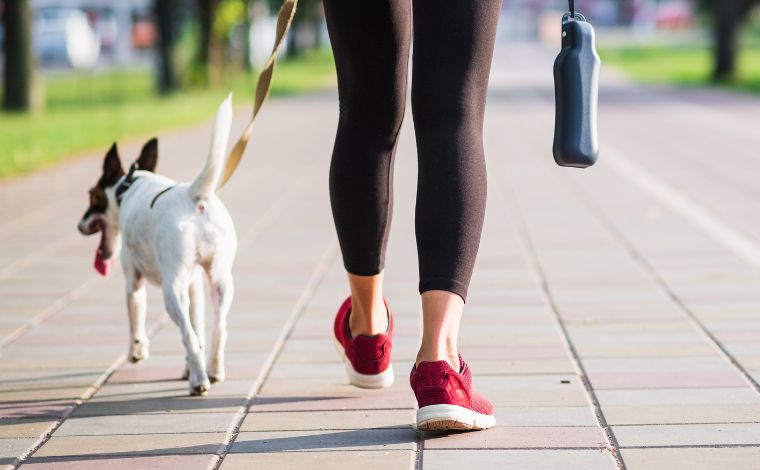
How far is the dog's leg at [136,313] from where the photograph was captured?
4.18 meters

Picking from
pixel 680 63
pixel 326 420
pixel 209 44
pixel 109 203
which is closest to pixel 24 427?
pixel 326 420

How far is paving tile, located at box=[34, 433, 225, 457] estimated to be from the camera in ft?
11.0

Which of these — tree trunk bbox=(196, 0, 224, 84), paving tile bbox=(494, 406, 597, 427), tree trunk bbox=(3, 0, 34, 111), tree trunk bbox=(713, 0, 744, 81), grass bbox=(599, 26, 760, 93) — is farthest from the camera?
tree trunk bbox=(713, 0, 744, 81)

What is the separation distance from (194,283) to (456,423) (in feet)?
3.69

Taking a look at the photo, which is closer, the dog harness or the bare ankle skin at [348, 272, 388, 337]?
the bare ankle skin at [348, 272, 388, 337]

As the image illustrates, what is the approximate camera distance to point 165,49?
2723cm

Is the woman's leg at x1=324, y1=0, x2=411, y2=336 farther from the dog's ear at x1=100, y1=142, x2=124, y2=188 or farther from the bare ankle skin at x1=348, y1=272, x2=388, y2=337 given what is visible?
the dog's ear at x1=100, y1=142, x2=124, y2=188

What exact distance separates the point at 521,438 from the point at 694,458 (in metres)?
0.43

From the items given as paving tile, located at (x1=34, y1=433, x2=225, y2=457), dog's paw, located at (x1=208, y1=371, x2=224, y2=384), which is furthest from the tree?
paving tile, located at (x1=34, y1=433, x2=225, y2=457)

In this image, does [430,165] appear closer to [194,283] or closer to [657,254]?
[194,283]

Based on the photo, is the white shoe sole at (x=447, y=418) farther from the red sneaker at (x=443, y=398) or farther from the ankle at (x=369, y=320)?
the ankle at (x=369, y=320)

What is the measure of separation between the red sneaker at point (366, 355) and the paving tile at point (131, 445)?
18.5 inches

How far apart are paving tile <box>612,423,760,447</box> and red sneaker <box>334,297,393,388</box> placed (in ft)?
2.22

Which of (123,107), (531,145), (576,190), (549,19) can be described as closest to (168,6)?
(123,107)
